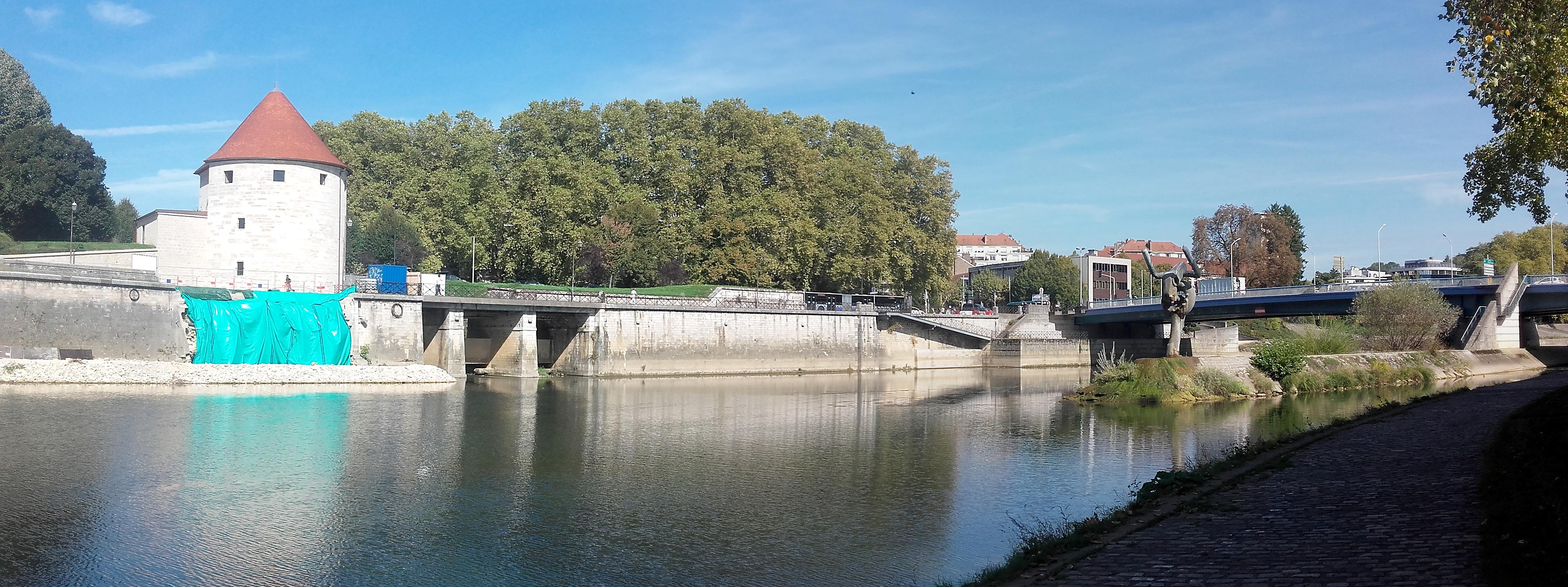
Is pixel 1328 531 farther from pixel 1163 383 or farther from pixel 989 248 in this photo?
pixel 989 248

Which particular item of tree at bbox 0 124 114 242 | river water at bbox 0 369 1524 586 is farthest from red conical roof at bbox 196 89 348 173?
tree at bbox 0 124 114 242

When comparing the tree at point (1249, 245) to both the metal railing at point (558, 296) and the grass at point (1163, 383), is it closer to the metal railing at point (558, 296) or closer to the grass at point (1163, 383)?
the metal railing at point (558, 296)

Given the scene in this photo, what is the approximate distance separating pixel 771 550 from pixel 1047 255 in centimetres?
9932

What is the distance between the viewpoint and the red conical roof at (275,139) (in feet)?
158

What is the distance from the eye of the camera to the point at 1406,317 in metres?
49.2

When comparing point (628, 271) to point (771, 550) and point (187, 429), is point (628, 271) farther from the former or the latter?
point (771, 550)

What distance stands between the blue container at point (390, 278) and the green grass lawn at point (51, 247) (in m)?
11.9

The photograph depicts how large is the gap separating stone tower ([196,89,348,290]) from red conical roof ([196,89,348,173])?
40mm

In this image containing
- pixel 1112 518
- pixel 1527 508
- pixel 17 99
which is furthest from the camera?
pixel 17 99

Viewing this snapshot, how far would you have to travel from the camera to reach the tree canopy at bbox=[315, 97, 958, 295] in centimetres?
6059

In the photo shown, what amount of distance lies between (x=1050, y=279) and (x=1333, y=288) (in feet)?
157

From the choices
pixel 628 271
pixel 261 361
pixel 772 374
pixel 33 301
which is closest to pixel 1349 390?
pixel 772 374

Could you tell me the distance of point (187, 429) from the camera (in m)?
25.8

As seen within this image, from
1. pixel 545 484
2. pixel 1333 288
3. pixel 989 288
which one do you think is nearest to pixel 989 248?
pixel 989 288
